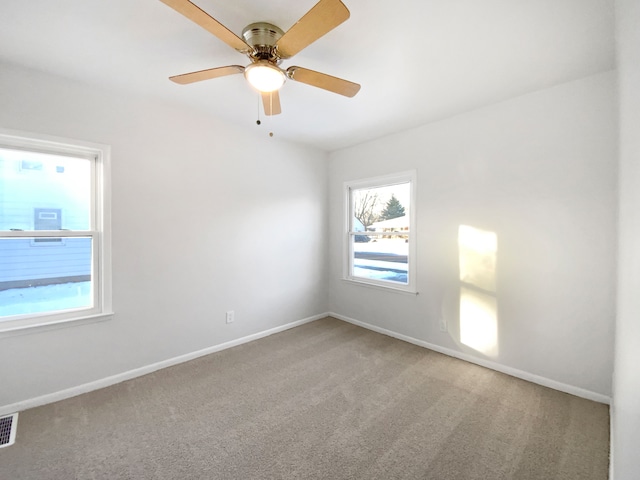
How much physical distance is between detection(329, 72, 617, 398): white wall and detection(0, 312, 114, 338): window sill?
318 centimetres

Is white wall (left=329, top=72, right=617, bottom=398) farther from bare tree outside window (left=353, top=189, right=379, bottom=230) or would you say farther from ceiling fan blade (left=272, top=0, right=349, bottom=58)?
ceiling fan blade (left=272, top=0, right=349, bottom=58)

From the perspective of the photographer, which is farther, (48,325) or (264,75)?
(48,325)

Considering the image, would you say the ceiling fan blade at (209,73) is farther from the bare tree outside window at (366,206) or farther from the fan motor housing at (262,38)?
the bare tree outside window at (366,206)

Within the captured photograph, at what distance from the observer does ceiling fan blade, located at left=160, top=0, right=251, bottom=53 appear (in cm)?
119

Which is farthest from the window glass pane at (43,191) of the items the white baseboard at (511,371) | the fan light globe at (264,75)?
the white baseboard at (511,371)

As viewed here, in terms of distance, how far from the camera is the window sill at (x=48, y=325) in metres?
2.08

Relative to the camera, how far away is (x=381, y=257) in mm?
3832

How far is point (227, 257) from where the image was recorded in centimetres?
322

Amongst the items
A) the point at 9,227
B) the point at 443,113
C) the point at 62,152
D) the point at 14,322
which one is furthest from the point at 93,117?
the point at 443,113


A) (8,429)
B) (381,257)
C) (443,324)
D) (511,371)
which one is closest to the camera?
(8,429)

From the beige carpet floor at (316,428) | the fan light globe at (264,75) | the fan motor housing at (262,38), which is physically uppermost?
the fan motor housing at (262,38)

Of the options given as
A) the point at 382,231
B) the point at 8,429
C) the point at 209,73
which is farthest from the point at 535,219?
the point at 8,429

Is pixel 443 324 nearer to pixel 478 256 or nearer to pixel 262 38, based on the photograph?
pixel 478 256

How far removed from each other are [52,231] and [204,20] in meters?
2.12
